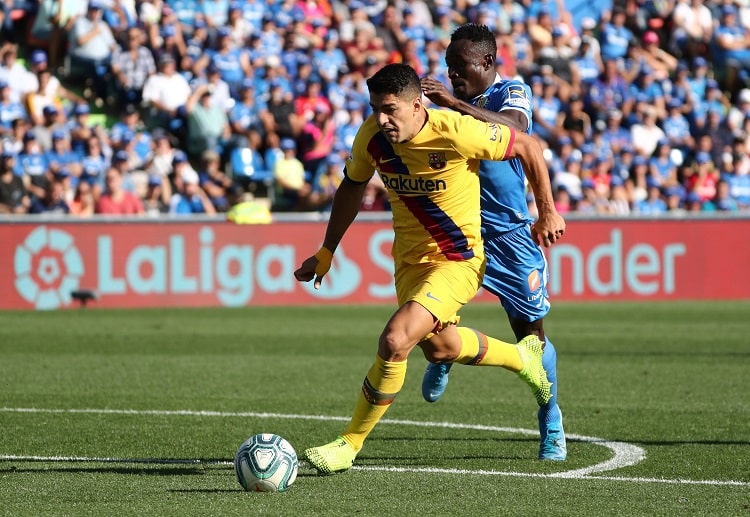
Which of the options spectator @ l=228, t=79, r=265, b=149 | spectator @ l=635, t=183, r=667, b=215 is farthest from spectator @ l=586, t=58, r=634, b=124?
spectator @ l=228, t=79, r=265, b=149

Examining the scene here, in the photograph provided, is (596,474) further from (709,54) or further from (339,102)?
(709,54)

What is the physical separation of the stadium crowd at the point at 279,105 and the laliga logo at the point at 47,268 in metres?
0.83

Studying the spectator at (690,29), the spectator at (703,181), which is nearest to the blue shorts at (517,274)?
the spectator at (703,181)

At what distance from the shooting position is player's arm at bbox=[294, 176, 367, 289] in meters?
6.95

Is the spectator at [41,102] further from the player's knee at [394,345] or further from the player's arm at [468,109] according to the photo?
the player's knee at [394,345]

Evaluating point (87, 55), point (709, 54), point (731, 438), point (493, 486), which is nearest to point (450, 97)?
point (493, 486)

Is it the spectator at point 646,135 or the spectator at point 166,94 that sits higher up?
the spectator at point 166,94

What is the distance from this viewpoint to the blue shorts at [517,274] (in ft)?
24.6

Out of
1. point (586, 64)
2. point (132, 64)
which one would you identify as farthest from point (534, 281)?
point (586, 64)

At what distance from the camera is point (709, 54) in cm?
2816

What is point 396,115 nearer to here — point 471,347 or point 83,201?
point 471,347

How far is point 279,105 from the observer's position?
2178 cm

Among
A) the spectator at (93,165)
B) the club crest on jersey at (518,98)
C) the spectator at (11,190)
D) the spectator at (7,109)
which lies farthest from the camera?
the spectator at (7,109)

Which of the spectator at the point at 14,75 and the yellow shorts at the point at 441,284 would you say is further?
the spectator at the point at 14,75
